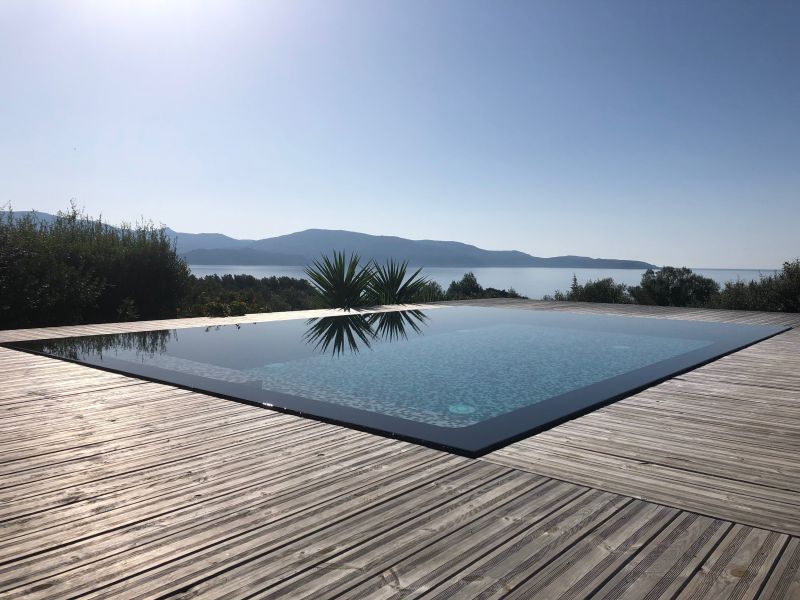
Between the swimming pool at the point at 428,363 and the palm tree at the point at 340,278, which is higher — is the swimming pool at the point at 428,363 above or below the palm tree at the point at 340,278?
below

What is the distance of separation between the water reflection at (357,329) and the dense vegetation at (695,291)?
649 centimetres

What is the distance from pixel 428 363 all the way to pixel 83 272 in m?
6.89

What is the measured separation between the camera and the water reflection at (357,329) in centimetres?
711

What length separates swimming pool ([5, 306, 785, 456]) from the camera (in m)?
3.42

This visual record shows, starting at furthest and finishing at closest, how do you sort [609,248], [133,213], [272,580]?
[609,248]
[133,213]
[272,580]

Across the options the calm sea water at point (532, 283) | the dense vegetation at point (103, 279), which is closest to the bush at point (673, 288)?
the calm sea water at point (532, 283)

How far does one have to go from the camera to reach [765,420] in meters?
3.25

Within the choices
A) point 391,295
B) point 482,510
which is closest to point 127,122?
point 391,295

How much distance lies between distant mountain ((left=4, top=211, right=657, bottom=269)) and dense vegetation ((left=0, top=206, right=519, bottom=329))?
30.5 meters

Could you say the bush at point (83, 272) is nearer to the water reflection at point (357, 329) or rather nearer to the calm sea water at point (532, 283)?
the calm sea water at point (532, 283)

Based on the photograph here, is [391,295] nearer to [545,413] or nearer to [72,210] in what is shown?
[72,210]

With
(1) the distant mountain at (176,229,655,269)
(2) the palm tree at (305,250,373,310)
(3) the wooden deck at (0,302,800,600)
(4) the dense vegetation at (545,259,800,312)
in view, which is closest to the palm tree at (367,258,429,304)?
(2) the palm tree at (305,250,373,310)

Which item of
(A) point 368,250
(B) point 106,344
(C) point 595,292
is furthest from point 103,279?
(A) point 368,250

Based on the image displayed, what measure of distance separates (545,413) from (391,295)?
8.73 meters
